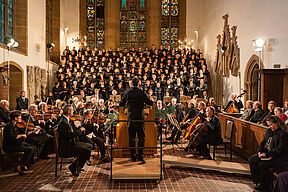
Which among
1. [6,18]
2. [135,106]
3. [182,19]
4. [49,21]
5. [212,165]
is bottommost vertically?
[212,165]

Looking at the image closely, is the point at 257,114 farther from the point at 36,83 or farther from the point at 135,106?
the point at 36,83

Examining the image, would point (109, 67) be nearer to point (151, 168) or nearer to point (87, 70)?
point (87, 70)

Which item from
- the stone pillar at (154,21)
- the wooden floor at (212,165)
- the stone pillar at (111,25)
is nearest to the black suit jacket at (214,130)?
the wooden floor at (212,165)

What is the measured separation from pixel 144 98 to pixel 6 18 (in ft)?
31.9

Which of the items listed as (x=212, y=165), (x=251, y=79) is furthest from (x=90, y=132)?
(x=251, y=79)

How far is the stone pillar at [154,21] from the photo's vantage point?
20.4 meters

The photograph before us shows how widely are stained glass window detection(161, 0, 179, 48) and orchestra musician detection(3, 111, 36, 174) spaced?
55.7ft

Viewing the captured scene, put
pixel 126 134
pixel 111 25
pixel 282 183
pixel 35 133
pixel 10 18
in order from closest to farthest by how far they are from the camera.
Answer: pixel 282 183, pixel 35 133, pixel 126 134, pixel 10 18, pixel 111 25

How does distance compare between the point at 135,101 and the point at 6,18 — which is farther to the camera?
the point at 6,18

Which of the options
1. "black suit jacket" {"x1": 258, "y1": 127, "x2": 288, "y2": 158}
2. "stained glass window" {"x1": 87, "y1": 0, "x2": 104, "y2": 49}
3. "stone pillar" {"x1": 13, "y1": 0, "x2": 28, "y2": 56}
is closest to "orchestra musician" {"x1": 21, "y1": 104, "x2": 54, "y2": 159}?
"black suit jacket" {"x1": 258, "y1": 127, "x2": 288, "y2": 158}

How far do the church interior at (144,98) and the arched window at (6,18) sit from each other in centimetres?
8

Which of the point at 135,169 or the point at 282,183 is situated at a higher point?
the point at 282,183

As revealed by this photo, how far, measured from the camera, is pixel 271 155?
4.11 meters

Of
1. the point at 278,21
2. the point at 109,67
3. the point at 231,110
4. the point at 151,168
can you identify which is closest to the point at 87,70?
the point at 109,67
